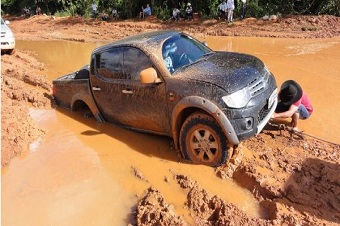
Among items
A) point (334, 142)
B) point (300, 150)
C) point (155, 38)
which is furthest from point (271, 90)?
point (155, 38)

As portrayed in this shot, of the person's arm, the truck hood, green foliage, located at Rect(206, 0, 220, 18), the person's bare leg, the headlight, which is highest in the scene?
green foliage, located at Rect(206, 0, 220, 18)

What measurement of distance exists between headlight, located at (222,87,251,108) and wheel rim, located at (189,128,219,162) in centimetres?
51

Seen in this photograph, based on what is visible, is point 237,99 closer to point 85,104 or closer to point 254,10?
point 85,104

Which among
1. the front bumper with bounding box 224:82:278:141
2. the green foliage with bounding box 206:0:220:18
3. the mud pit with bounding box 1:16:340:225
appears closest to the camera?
the mud pit with bounding box 1:16:340:225

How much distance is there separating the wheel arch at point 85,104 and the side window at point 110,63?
70 cm

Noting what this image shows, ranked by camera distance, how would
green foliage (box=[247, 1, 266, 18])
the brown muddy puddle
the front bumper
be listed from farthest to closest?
green foliage (box=[247, 1, 266, 18])
the front bumper
the brown muddy puddle

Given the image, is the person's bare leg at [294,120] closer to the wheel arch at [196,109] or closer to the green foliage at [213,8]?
the wheel arch at [196,109]

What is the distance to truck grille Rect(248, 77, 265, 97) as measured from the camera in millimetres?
4809

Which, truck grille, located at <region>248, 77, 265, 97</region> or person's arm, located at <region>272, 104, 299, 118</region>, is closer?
truck grille, located at <region>248, 77, 265, 97</region>

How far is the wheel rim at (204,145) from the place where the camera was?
4891 millimetres

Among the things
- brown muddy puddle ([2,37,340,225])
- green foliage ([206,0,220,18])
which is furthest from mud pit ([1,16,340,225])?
green foliage ([206,0,220,18])

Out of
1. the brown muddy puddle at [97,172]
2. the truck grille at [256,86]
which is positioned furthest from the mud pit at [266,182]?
the truck grille at [256,86]

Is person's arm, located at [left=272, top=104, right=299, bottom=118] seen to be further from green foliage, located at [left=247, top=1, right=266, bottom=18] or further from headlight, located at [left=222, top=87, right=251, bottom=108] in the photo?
green foliage, located at [left=247, top=1, right=266, bottom=18]

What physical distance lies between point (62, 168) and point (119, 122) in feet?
4.40
